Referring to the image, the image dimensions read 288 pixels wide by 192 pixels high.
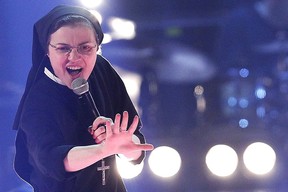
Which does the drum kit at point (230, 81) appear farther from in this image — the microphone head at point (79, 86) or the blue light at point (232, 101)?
the microphone head at point (79, 86)

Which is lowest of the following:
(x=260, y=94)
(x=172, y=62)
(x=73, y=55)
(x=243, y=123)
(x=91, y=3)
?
(x=73, y=55)

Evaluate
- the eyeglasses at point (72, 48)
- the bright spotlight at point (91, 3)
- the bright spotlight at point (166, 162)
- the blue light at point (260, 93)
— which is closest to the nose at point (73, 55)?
the eyeglasses at point (72, 48)

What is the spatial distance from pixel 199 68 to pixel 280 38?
349 mm

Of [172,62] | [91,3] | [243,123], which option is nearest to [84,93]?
[91,3]

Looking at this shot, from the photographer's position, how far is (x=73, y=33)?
1214 mm

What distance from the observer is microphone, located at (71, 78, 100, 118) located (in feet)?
3.85

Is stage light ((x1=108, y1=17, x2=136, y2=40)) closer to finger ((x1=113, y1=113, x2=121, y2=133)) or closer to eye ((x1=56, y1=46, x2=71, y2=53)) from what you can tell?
eye ((x1=56, y1=46, x2=71, y2=53))

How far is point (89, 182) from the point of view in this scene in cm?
117

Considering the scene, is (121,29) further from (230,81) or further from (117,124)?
(117,124)

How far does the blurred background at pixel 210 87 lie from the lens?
2.11 m

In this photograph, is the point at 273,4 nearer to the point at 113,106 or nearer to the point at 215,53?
the point at 215,53

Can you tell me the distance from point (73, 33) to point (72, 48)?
1.4 inches

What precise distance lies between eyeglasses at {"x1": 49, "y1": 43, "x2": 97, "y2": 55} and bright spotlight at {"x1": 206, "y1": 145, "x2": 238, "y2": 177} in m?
1.04

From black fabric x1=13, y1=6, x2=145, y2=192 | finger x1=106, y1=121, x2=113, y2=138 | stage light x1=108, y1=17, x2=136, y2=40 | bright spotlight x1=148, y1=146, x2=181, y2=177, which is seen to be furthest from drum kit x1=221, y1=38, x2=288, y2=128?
finger x1=106, y1=121, x2=113, y2=138
